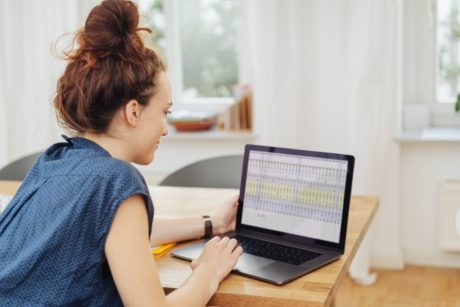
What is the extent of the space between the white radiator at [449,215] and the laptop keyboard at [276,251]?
1.96 metres

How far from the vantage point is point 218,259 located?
58.9 inches

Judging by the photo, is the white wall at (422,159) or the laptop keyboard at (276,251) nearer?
the laptop keyboard at (276,251)

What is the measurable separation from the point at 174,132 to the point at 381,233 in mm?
1245

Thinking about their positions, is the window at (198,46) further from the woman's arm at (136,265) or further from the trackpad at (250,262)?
the woman's arm at (136,265)

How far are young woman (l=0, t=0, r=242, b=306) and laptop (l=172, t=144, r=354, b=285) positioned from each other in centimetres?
16

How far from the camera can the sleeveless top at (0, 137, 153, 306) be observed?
1.30 meters

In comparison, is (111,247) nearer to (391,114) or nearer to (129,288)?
(129,288)

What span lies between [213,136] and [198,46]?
1.90 feet

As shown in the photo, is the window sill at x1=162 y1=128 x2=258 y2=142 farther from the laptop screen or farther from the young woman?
the young woman

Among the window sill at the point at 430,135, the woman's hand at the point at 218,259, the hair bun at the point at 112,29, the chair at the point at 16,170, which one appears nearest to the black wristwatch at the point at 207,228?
the woman's hand at the point at 218,259

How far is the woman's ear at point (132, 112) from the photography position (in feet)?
4.52

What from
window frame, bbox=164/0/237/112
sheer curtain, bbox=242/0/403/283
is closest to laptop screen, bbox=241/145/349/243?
sheer curtain, bbox=242/0/403/283

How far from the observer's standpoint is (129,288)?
4.16ft

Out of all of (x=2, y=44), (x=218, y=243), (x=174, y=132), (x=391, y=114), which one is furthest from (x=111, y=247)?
(x=2, y=44)
